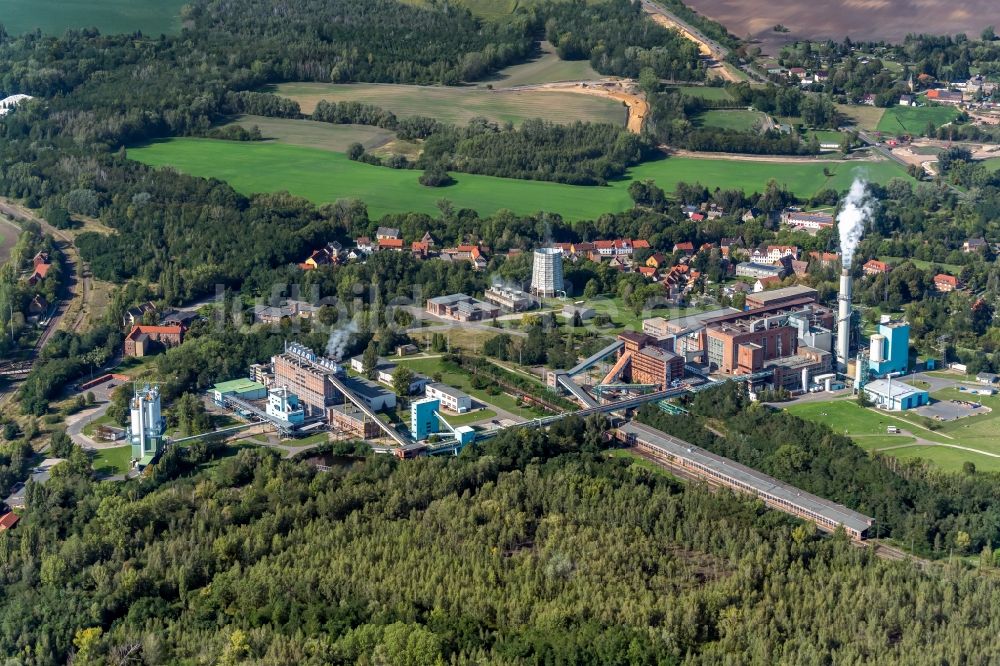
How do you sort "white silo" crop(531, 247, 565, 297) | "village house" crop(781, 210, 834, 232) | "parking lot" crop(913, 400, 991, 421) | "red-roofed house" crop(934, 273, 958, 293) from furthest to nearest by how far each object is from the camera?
"village house" crop(781, 210, 834, 232) → "red-roofed house" crop(934, 273, 958, 293) → "white silo" crop(531, 247, 565, 297) → "parking lot" crop(913, 400, 991, 421)

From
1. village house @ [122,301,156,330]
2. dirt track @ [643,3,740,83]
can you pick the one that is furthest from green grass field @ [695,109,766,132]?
village house @ [122,301,156,330]

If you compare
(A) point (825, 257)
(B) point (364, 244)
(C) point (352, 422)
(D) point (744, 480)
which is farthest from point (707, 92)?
(D) point (744, 480)

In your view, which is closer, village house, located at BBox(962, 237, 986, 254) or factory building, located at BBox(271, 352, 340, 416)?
factory building, located at BBox(271, 352, 340, 416)


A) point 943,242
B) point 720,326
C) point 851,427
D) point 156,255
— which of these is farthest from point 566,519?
point 943,242

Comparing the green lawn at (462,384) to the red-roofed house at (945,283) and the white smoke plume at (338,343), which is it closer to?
the white smoke plume at (338,343)

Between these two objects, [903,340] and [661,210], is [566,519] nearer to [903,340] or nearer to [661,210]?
[903,340]

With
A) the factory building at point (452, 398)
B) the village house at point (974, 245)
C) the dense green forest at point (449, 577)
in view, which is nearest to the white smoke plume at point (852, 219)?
the village house at point (974, 245)

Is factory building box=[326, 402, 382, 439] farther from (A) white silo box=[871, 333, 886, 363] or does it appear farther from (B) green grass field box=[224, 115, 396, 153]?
(B) green grass field box=[224, 115, 396, 153]
